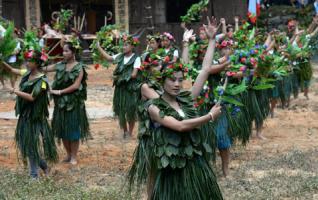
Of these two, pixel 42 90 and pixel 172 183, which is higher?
pixel 42 90

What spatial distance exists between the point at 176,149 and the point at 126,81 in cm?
425

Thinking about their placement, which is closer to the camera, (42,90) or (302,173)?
(42,90)

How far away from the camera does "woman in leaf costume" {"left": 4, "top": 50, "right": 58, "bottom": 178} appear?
626cm

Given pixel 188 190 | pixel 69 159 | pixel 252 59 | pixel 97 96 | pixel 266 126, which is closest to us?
pixel 188 190

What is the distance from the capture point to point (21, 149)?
6398 millimetres

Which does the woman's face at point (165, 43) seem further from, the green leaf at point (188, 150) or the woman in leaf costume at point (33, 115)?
the green leaf at point (188, 150)

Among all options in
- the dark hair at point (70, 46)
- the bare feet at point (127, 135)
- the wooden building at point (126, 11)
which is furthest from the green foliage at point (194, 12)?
the wooden building at point (126, 11)

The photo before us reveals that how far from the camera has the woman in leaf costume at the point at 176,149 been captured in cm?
425

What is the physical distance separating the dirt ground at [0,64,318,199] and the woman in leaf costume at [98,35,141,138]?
1.41ft

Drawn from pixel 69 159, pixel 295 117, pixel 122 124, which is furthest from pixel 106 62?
pixel 295 117

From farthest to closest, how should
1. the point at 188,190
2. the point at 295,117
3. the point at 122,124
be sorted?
the point at 295,117, the point at 122,124, the point at 188,190

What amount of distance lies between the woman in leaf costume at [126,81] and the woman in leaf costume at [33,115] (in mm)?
2117

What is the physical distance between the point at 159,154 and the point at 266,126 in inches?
232

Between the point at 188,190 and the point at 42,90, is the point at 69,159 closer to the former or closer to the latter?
the point at 42,90
